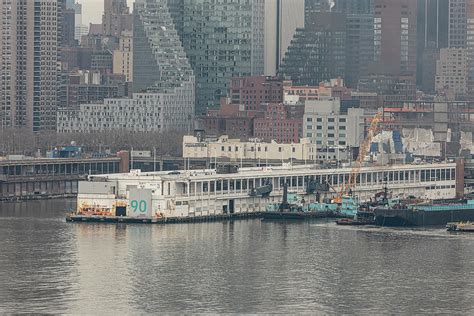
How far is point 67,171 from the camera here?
111m

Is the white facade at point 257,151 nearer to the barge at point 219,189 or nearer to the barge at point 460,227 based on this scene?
the barge at point 219,189

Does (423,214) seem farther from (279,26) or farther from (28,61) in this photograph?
(279,26)

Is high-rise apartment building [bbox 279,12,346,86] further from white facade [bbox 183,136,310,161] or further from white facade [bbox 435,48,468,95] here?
white facade [bbox 183,136,310,161]

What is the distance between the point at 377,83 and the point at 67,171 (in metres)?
61.5

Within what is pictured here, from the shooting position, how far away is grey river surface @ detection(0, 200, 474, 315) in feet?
194

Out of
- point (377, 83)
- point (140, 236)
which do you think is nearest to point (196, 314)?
point (140, 236)

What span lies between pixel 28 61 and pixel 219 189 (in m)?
67.1

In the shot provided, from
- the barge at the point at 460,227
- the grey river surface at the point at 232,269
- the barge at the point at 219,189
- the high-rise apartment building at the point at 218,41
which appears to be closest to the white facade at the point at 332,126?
the barge at the point at 219,189

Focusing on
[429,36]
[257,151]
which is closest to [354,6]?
[429,36]

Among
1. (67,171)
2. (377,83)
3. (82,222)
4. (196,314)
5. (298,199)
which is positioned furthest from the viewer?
(377,83)

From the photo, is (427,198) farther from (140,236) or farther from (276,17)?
(276,17)

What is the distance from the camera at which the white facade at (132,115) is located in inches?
5950

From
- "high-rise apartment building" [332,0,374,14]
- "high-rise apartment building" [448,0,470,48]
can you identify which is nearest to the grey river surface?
"high-rise apartment building" [332,0,374,14]

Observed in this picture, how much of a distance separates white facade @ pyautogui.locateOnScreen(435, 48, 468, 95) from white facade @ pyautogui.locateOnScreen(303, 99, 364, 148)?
46718mm
